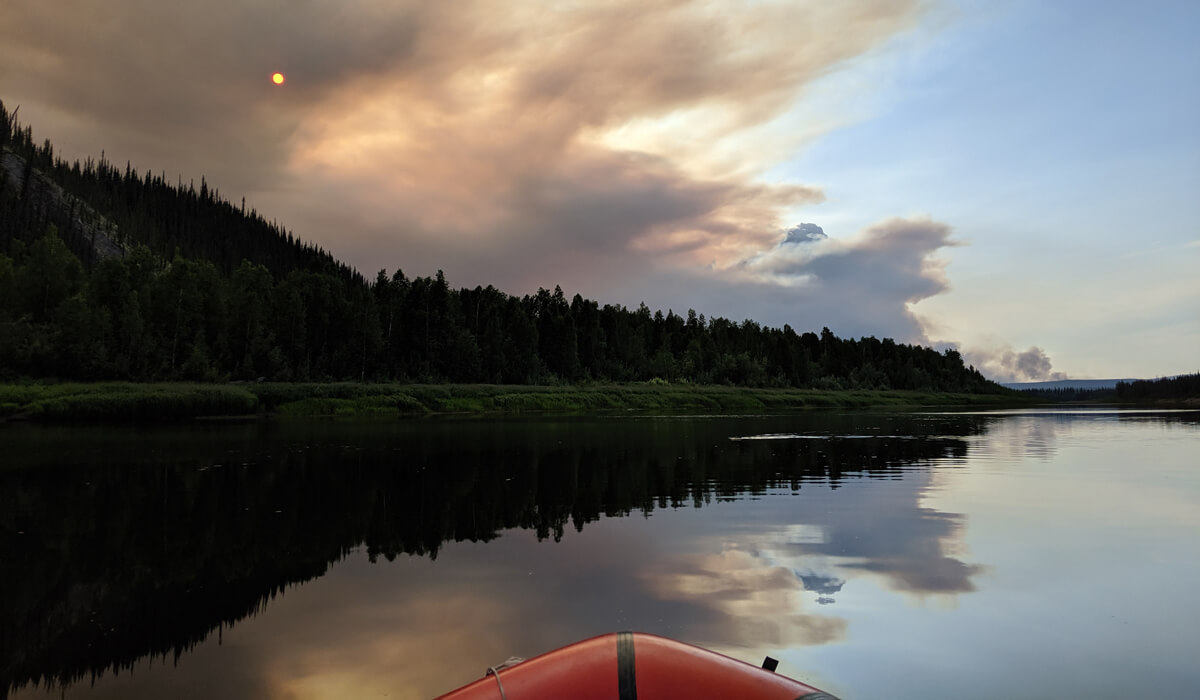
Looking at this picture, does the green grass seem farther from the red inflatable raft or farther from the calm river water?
the red inflatable raft

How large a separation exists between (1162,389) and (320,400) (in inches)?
6856

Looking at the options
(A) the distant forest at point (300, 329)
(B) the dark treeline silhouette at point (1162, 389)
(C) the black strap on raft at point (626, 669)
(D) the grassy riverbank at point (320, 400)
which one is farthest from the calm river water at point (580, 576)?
(B) the dark treeline silhouette at point (1162, 389)

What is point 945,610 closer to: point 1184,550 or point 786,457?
point 1184,550

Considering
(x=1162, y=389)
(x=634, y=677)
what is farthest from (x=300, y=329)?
(x=1162, y=389)

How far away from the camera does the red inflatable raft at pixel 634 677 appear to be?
194 inches

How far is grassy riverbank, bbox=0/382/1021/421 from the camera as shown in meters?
53.7

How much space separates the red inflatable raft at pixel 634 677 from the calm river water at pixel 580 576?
192 cm

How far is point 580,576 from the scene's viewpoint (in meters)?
10.4

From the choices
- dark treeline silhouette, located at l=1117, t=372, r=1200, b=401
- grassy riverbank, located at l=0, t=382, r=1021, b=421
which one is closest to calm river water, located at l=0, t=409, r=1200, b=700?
grassy riverbank, located at l=0, t=382, r=1021, b=421

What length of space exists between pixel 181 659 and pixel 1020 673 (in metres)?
8.79

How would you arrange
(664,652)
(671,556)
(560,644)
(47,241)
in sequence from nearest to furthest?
(664,652) → (560,644) → (671,556) → (47,241)

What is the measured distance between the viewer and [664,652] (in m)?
5.24

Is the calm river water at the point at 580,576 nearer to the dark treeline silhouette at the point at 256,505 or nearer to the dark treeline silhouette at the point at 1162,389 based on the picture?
the dark treeline silhouette at the point at 256,505

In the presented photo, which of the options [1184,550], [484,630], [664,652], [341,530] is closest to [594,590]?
[484,630]
